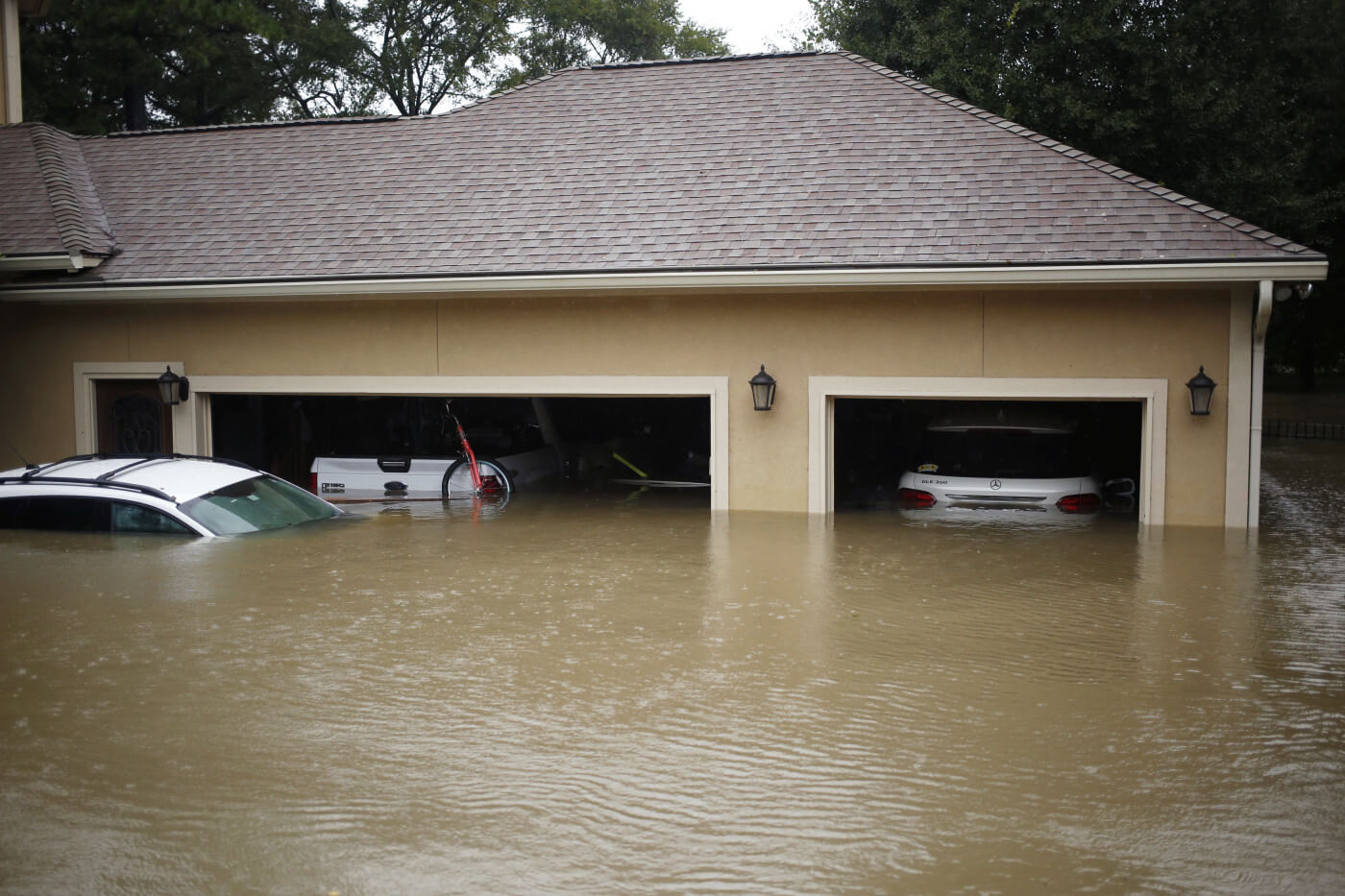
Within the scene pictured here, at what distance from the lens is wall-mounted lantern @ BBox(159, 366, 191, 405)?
1447cm

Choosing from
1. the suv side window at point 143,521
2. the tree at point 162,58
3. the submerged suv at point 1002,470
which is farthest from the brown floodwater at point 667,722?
the tree at point 162,58

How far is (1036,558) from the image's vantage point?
1075cm

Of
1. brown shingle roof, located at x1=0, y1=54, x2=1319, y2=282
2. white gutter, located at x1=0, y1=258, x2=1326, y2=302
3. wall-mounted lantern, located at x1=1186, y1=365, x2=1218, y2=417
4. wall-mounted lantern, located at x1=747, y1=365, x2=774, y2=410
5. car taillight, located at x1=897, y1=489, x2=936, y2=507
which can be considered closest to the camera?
white gutter, located at x1=0, y1=258, x2=1326, y2=302

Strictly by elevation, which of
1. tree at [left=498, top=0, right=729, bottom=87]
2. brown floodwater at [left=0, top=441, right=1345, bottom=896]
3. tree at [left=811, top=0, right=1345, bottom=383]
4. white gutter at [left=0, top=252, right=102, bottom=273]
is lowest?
brown floodwater at [left=0, top=441, right=1345, bottom=896]

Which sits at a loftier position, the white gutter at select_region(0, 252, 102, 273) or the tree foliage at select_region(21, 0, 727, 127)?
the tree foliage at select_region(21, 0, 727, 127)

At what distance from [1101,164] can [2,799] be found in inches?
482

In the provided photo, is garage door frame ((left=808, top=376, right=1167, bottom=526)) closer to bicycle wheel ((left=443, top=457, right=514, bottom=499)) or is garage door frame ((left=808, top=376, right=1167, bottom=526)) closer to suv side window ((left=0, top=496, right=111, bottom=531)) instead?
bicycle wheel ((left=443, top=457, right=514, bottom=499))

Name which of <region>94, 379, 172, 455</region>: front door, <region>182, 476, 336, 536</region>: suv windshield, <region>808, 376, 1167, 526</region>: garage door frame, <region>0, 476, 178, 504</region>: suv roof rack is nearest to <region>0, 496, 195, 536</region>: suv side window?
<region>0, 476, 178, 504</region>: suv roof rack

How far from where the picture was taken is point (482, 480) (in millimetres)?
15312

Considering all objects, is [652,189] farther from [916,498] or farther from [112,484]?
[112,484]

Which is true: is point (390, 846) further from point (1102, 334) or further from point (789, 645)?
point (1102, 334)

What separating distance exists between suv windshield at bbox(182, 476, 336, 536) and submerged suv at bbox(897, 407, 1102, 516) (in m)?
6.63

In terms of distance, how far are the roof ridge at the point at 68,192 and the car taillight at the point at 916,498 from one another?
396 inches

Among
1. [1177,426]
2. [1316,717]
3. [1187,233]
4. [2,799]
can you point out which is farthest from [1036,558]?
[2,799]
